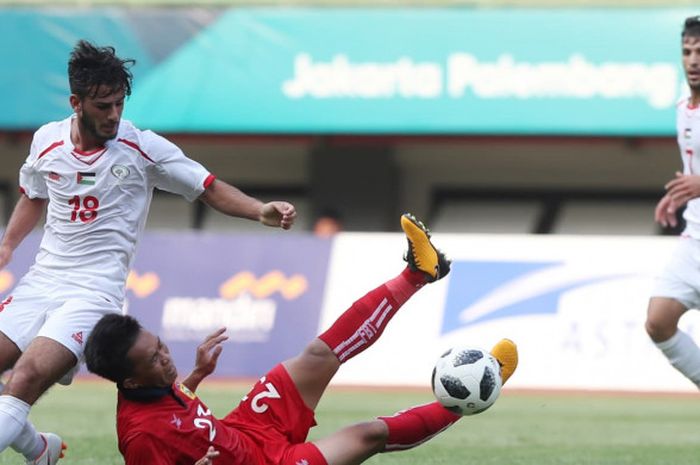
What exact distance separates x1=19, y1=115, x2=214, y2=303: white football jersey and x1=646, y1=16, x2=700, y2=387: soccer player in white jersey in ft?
9.12

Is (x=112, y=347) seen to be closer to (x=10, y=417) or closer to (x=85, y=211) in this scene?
(x=10, y=417)

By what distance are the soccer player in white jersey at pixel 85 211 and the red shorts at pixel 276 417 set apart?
70 cm

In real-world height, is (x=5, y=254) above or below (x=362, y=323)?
above

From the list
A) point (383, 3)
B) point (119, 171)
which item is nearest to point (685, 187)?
point (119, 171)

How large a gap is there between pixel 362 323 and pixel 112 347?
1.26 meters

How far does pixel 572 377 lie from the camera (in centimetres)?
1261

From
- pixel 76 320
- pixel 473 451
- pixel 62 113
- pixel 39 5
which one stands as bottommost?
pixel 473 451

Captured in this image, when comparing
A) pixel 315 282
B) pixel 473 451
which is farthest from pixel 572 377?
pixel 473 451

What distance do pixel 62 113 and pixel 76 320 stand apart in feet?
42.0

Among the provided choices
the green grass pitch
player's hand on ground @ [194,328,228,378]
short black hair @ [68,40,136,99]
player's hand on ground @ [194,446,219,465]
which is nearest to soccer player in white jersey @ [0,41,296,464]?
short black hair @ [68,40,136,99]

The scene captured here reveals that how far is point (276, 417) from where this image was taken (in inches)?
244

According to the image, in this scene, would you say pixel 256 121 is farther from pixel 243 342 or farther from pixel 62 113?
pixel 243 342

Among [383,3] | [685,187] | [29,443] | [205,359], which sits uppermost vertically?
[383,3]

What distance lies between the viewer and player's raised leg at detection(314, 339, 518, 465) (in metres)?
6.02
